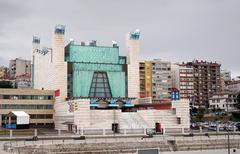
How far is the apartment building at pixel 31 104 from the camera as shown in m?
78.7

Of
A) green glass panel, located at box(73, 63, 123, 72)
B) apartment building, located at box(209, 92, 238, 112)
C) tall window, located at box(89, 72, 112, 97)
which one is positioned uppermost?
green glass panel, located at box(73, 63, 123, 72)

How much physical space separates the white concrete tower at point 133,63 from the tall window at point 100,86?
500 cm

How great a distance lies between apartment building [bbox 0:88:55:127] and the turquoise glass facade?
5.60 metres

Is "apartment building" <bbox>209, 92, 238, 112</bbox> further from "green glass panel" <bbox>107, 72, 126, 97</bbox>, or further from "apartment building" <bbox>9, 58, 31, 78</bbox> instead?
"apartment building" <bbox>9, 58, 31, 78</bbox>

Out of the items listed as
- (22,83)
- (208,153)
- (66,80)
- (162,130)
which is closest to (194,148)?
(208,153)

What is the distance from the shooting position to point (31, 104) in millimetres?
80438

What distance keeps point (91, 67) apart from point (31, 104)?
1411 cm

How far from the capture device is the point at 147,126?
68000mm

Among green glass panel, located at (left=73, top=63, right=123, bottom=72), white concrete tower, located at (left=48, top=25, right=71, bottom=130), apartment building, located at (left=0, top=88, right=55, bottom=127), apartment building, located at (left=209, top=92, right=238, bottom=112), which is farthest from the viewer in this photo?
apartment building, located at (left=209, top=92, right=238, bottom=112)

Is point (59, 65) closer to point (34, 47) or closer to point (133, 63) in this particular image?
point (133, 63)

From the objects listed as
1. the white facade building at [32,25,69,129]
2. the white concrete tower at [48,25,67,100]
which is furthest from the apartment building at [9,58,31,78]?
the white concrete tower at [48,25,67,100]

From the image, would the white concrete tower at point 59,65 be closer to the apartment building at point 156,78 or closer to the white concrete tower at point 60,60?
the white concrete tower at point 60,60

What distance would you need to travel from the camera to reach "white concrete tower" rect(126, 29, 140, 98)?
84000 mm

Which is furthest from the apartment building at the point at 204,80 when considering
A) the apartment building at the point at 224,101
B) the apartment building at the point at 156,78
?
the apartment building at the point at 156,78
